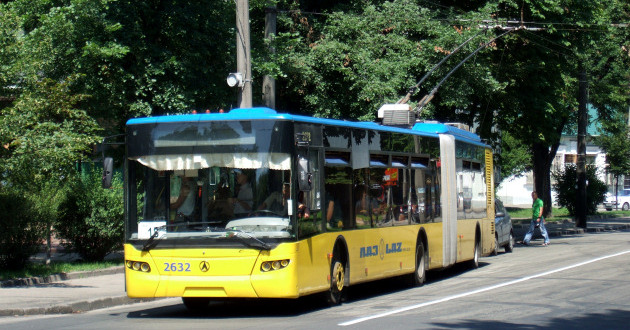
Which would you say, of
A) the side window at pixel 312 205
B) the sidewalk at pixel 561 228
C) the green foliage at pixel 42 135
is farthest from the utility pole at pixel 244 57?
the sidewalk at pixel 561 228

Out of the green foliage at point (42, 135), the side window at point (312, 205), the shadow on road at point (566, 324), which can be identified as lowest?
the shadow on road at point (566, 324)

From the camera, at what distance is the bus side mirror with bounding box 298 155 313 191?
11375 millimetres

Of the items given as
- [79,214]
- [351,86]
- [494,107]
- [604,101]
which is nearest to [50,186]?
[79,214]

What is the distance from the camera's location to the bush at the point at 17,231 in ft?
54.9

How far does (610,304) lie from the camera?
12.7m

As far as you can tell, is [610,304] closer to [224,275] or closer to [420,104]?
[224,275]

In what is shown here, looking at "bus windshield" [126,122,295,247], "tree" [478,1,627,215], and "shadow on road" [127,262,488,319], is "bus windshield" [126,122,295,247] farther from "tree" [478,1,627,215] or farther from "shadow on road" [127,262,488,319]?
"tree" [478,1,627,215]

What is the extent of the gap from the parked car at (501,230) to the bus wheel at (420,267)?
8.48m

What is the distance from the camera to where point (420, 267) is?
1678 centimetres

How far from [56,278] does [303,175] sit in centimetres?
747

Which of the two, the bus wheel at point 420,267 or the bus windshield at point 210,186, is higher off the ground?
the bus windshield at point 210,186

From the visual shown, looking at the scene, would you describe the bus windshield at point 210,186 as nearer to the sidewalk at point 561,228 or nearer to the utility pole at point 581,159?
the sidewalk at point 561,228

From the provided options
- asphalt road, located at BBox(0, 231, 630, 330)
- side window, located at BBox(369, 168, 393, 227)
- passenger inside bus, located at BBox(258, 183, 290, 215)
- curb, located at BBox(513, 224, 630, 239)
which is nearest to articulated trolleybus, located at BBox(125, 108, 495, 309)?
passenger inside bus, located at BBox(258, 183, 290, 215)

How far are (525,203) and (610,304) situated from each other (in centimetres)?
6169
